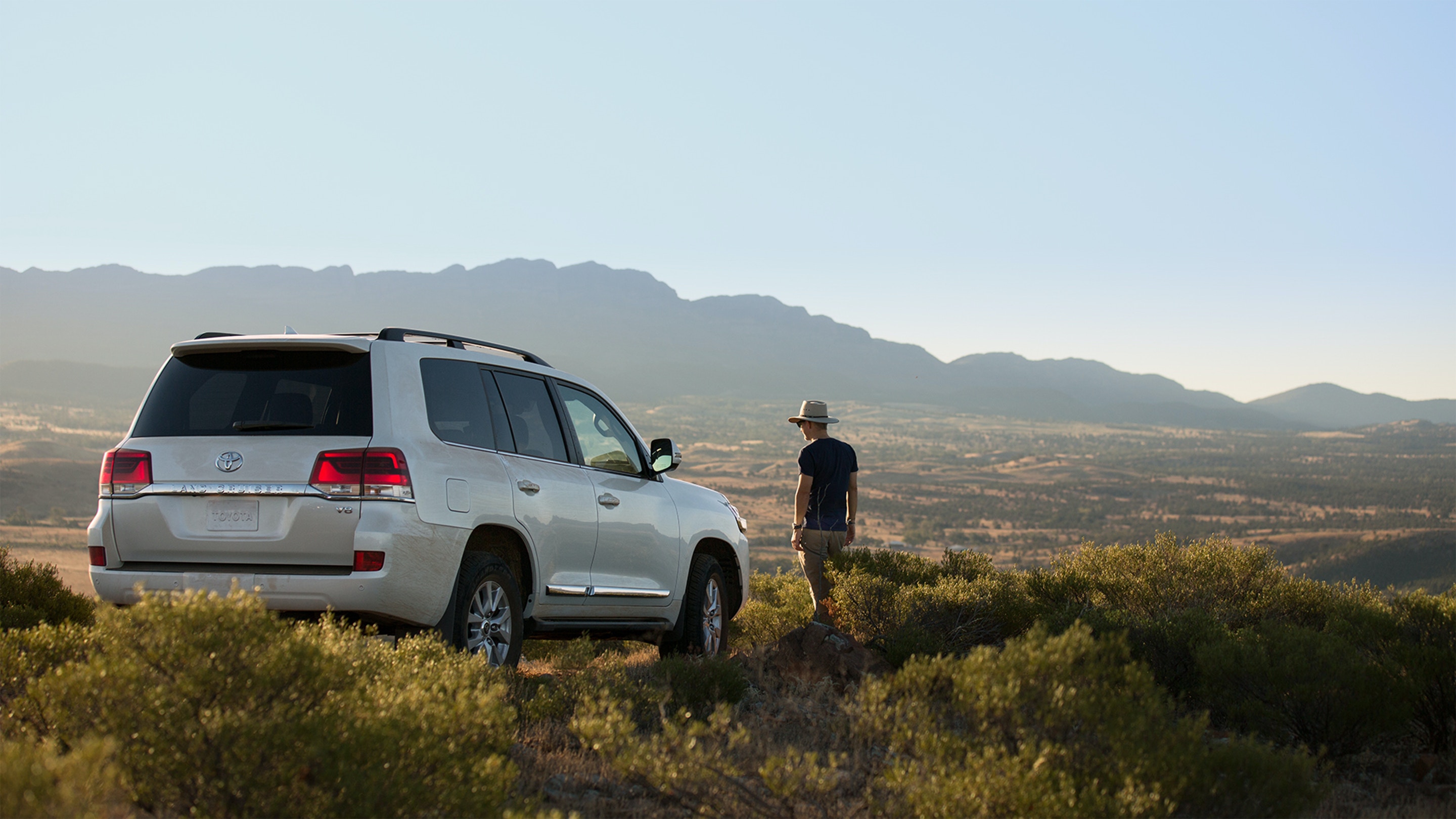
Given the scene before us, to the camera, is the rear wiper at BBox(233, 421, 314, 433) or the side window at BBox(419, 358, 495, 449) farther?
the side window at BBox(419, 358, 495, 449)

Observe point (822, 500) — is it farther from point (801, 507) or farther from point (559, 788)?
point (559, 788)

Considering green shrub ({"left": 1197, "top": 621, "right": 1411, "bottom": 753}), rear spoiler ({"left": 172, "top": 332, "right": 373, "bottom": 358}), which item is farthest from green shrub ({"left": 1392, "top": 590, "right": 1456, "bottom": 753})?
rear spoiler ({"left": 172, "top": 332, "right": 373, "bottom": 358})

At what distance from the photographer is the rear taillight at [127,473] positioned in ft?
16.8

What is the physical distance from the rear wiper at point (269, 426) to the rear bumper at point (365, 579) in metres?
0.54

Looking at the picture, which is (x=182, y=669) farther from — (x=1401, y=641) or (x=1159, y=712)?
(x=1401, y=641)

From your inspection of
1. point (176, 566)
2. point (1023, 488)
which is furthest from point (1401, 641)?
point (1023, 488)

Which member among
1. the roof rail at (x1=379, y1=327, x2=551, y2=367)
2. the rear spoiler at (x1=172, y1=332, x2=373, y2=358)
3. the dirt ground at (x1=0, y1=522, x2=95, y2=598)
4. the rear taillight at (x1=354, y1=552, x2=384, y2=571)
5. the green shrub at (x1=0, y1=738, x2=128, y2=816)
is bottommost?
the dirt ground at (x1=0, y1=522, x2=95, y2=598)

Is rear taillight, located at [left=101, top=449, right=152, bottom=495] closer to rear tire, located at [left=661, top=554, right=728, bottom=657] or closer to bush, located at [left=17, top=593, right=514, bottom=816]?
bush, located at [left=17, top=593, right=514, bottom=816]

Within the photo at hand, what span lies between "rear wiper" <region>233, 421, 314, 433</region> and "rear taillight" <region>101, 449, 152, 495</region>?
0.47 meters

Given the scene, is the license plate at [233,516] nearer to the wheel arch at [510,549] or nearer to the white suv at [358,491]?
the white suv at [358,491]

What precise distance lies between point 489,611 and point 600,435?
169 centimetres

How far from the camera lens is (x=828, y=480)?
30.2 feet

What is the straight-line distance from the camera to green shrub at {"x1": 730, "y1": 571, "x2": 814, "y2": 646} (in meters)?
9.66

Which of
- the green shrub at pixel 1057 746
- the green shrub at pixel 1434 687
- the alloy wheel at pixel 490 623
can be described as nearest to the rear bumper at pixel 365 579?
the alloy wheel at pixel 490 623
